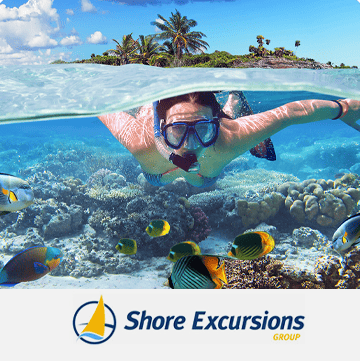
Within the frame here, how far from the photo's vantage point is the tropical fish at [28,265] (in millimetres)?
2785

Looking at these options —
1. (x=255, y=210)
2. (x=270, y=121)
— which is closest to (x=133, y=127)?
(x=270, y=121)

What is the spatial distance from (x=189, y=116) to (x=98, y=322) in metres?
3.49

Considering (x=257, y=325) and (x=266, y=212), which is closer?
(x=257, y=325)

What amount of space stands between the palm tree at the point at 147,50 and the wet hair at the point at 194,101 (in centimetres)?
4384

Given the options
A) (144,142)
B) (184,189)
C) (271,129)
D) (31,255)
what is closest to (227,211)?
(184,189)

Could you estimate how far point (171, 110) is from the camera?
471 centimetres

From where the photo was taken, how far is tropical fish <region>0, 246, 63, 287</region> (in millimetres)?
2785

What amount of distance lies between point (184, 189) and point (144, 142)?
492cm

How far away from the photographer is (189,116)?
172 inches

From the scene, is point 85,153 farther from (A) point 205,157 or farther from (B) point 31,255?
(B) point 31,255

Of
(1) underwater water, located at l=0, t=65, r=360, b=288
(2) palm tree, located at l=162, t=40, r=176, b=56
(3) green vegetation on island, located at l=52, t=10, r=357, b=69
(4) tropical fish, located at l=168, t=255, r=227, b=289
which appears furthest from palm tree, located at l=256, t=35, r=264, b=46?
(4) tropical fish, located at l=168, t=255, r=227, b=289

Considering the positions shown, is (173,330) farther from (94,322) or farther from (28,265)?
(28,265)

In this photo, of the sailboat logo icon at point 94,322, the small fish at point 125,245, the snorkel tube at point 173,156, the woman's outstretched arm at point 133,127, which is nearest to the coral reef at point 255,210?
the snorkel tube at point 173,156

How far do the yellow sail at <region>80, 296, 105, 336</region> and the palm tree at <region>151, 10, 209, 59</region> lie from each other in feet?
169
